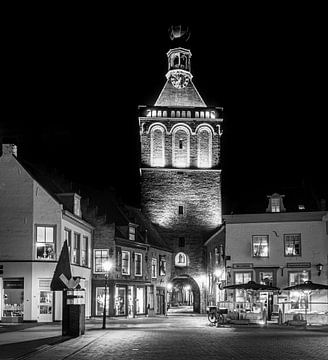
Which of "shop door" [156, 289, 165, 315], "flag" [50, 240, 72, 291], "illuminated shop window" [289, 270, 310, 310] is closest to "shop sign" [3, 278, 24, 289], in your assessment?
"flag" [50, 240, 72, 291]

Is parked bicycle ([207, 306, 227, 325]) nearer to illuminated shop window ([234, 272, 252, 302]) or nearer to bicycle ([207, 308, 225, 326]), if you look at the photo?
bicycle ([207, 308, 225, 326])

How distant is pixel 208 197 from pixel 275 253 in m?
19.6

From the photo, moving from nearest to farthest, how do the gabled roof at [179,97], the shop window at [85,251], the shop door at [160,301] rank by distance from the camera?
the shop window at [85,251], the shop door at [160,301], the gabled roof at [179,97]

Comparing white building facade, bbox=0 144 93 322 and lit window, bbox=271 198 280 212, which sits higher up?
lit window, bbox=271 198 280 212

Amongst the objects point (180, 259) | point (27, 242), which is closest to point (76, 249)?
point (27, 242)

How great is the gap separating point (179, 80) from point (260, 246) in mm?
26509

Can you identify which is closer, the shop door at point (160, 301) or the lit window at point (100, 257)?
the lit window at point (100, 257)

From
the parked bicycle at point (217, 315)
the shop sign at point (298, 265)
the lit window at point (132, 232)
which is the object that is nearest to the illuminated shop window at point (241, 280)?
the shop sign at point (298, 265)

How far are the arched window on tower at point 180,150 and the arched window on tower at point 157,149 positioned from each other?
1.12m

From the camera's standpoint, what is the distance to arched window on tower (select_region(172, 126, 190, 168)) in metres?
69.6

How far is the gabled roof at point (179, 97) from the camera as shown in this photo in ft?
234

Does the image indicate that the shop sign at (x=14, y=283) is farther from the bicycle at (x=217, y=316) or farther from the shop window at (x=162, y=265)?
the shop window at (x=162, y=265)

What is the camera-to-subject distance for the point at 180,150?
2739 inches

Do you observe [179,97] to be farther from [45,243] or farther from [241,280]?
[45,243]
